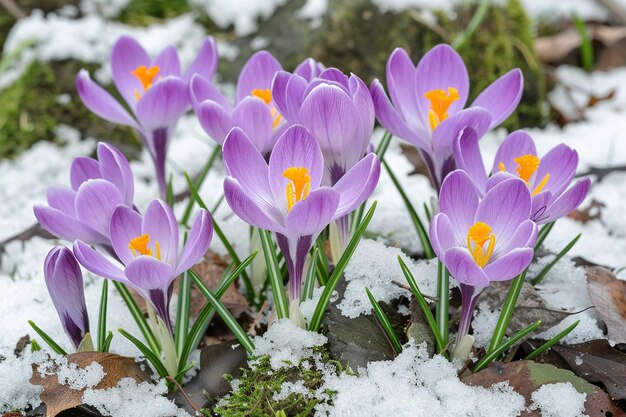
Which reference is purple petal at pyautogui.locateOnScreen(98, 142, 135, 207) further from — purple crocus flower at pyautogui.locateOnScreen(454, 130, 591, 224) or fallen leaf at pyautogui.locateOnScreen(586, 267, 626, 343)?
fallen leaf at pyautogui.locateOnScreen(586, 267, 626, 343)

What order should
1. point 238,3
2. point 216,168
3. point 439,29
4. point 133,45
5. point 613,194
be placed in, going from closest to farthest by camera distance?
point 133,45, point 613,194, point 216,168, point 439,29, point 238,3

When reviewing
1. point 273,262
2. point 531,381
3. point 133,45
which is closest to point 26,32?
point 133,45

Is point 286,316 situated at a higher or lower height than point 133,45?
lower

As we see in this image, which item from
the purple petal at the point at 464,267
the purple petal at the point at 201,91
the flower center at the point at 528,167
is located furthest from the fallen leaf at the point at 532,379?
the purple petal at the point at 201,91

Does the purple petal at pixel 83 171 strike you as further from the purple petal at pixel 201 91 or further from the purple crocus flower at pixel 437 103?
the purple crocus flower at pixel 437 103

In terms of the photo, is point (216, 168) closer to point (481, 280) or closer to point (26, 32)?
point (26, 32)

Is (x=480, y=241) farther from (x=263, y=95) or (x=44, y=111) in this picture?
(x=44, y=111)
